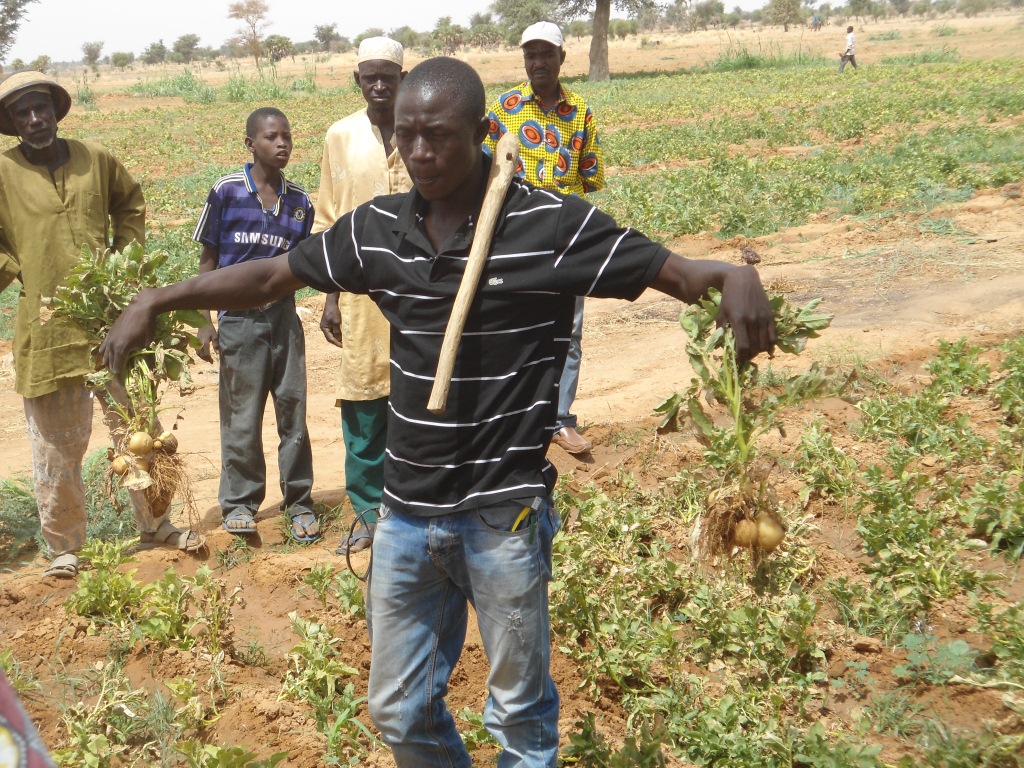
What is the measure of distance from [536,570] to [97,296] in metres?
1.75

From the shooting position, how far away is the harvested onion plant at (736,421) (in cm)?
247

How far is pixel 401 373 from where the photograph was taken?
2516 millimetres

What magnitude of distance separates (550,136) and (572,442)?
5.44ft

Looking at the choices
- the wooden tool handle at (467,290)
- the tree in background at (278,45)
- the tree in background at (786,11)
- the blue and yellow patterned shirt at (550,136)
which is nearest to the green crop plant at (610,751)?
the wooden tool handle at (467,290)

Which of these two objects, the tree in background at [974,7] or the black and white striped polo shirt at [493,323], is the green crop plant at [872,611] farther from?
the tree in background at [974,7]

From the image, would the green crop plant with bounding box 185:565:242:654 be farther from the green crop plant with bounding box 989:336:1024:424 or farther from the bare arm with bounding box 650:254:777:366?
the green crop plant with bounding box 989:336:1024:424

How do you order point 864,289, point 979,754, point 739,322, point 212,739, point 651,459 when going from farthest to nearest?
point 864,289 < point 651,459 < point 212,739 < point 979,754 < point 739,322

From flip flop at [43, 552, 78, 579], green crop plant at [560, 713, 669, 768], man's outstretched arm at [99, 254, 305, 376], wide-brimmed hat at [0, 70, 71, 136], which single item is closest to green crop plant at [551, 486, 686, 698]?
green crop plant at [560, 713, 669, 768]

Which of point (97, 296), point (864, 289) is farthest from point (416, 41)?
point (97, 296)

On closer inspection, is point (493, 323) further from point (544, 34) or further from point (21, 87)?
point (544, 34)

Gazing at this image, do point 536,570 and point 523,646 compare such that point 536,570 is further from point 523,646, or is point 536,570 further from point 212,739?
point 212,739

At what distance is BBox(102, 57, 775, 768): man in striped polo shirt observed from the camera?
7.76 ft

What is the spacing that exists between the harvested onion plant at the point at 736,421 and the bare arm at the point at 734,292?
0.18 ft

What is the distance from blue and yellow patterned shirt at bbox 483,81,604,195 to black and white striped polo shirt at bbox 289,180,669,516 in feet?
9.72
